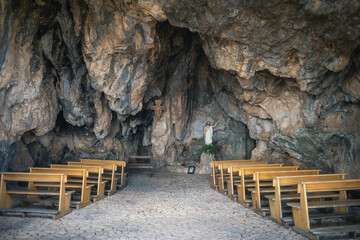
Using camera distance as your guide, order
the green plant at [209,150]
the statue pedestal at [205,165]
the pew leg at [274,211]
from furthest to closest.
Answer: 1. the green plant at [209,150]
2. the statue pedestal at [205,165]
3. the pew leg at [274,211]

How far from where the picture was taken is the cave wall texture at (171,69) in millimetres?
7094

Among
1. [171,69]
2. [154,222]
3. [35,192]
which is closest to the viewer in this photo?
[154,222]

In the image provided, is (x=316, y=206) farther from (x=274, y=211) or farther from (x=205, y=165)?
(x=205, y=165)

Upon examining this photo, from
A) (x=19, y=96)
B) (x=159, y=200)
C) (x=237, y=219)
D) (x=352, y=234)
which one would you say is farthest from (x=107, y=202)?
(x=352, y=234)

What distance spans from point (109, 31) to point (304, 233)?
799 cm

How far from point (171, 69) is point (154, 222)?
370 inches

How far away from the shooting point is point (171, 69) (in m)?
13.8

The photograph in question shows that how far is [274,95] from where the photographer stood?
10258 millimetres

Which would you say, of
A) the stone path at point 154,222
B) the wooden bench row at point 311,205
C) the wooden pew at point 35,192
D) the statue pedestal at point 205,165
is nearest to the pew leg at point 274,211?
the wooden bench row at point 311,205

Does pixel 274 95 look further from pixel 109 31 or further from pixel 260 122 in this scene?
pixel 109 31

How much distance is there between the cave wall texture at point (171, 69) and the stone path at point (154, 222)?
3570 millimetres

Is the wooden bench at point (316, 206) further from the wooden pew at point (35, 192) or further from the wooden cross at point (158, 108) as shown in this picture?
the wooden cross at point (158, 108)

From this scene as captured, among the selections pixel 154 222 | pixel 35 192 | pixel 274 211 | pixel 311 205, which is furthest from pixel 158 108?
pixel 311 205

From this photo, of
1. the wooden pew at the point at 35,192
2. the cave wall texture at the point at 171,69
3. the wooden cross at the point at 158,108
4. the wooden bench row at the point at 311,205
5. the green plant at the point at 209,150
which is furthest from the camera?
the wooden cross at the point at 158,108
